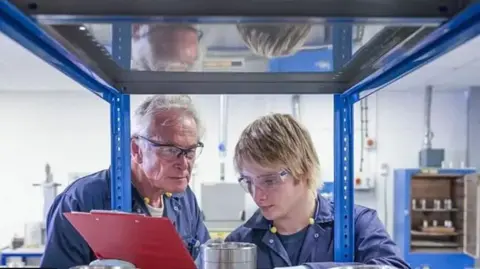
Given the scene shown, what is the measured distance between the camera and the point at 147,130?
62.9 inches

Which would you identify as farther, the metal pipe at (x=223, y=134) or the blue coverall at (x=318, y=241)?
the metal pipe at (x=223, y=134)

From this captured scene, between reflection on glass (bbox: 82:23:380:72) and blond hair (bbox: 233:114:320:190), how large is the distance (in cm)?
31

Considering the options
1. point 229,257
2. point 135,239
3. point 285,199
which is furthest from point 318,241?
point 135,239

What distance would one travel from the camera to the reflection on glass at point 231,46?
0.68 metres

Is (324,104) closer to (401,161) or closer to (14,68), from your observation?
(401,161)

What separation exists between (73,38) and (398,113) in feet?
15.5

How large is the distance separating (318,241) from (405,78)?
3068 mm

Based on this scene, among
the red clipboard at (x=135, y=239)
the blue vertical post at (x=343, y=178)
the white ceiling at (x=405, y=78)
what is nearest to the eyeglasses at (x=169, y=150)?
the blue vertical post at (x=343, y=178)

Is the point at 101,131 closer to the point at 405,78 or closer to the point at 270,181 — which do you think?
the point at 405,78

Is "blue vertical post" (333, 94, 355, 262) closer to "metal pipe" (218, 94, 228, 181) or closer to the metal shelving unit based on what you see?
the metal shelving unit

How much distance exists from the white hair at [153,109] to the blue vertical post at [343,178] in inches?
22.9

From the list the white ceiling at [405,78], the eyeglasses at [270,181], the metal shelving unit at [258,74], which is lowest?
the eyeglasses at [270,181]

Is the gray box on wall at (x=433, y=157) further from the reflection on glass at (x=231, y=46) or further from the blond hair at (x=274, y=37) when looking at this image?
the blond hair at (x=274, y=37)

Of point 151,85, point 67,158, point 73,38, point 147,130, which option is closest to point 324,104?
point 67,158
